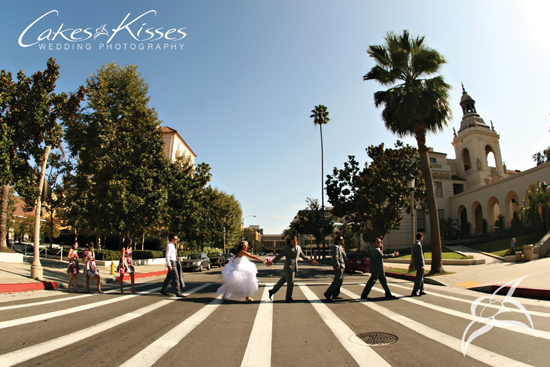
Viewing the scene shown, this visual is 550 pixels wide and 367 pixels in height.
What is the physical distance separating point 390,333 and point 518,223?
3501 cm

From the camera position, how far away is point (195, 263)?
23.5 m

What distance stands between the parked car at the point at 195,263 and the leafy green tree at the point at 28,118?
10447 millimetres

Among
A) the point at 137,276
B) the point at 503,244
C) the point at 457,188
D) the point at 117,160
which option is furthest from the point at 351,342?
the point at 457,188

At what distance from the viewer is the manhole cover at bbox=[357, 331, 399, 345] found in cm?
487

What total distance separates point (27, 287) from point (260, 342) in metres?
10.4

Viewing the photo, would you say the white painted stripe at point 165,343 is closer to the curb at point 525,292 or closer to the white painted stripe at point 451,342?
the white painted stripe at point 451,342

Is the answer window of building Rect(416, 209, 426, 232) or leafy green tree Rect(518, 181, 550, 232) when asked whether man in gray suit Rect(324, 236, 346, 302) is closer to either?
leafy green tree Rect(518, 181, 550, 232)

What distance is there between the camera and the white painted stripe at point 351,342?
4.03 m

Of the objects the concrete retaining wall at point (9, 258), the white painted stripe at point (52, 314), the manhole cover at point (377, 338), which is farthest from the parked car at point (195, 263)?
the manhole cover at point (377, 338)

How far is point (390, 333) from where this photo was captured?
5363 mm

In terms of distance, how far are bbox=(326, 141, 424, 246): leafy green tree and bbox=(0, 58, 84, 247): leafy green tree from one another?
71.4ft

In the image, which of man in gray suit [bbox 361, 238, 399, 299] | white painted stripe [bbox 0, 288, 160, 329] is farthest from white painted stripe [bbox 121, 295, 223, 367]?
man in gray suit [bbox 361, 238, 399, 299]

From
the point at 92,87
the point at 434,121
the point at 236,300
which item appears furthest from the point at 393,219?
the point at 92,87

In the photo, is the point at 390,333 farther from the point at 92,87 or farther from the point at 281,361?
the point at 92,87
